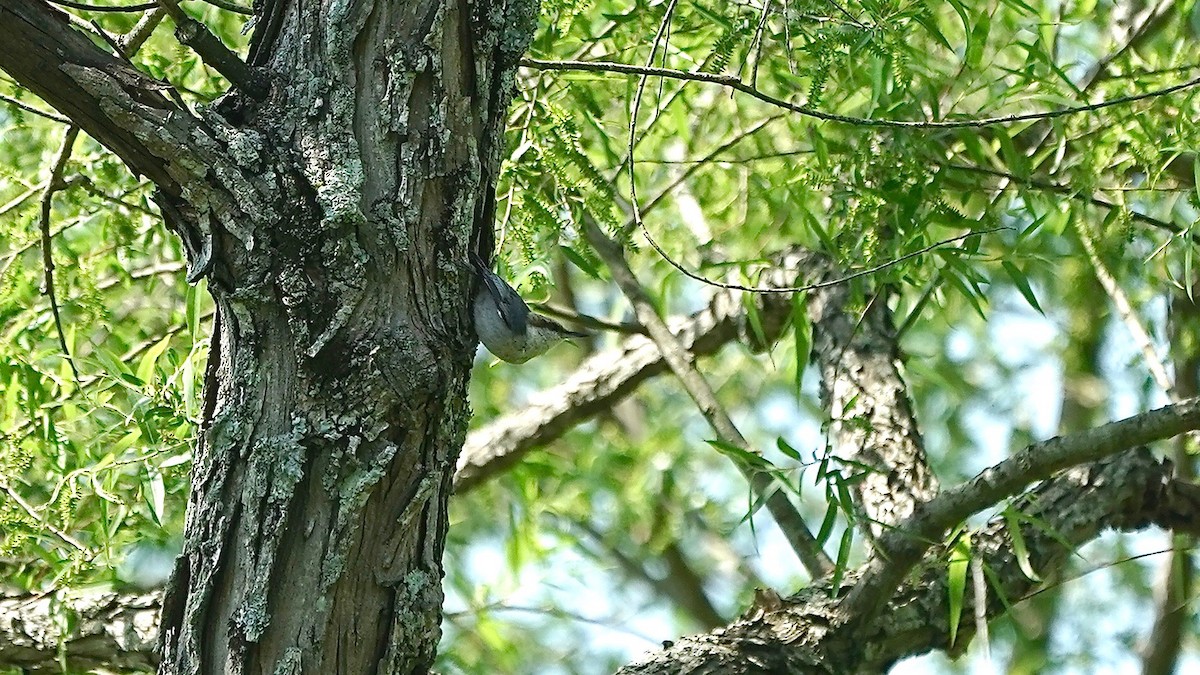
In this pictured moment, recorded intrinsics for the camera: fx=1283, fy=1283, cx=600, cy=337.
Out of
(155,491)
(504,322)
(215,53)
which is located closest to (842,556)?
(504,322)

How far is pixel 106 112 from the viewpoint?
50.7 inches

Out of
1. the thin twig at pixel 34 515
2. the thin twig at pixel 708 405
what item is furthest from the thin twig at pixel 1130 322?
the thin twig at pixel 34 515

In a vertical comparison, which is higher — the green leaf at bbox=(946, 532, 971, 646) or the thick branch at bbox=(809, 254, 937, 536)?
the thick branch at bbox=(809, 254, 937, 536)

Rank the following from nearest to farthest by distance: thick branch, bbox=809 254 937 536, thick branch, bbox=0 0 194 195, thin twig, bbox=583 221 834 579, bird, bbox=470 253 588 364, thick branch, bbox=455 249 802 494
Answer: thick branch, bbox=0 0 194 195 → bird, bbox=470 253 588 364 → thin twig, bbox=583 221 834 579 → thick branch, bbox=809 254 937 536 → thick branch, bbox=455 249 802 494

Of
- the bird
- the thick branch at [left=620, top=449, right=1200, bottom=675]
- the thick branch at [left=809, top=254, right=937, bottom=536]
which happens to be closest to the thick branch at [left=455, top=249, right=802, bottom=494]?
the thick branch at [left=809, top=254, right=937, bottom=536]

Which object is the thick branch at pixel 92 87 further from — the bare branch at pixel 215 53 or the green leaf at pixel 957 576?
the green leaf at pixel 957 576

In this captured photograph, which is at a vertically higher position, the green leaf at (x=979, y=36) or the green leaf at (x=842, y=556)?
the green leaf at (x=979, y=36)

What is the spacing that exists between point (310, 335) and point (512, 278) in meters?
0.69

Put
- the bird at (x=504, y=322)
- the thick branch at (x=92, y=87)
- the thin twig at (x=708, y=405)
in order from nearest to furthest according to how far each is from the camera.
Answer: the thick branch at (x=92, y=87) → the bird at (x=504, y=322) → the thin twig at (x=708, y=405)

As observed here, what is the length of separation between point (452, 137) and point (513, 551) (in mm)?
1829

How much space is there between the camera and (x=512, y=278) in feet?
6.59

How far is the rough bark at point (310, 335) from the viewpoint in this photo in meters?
1.32

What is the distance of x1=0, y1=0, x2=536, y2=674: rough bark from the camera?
1319mm

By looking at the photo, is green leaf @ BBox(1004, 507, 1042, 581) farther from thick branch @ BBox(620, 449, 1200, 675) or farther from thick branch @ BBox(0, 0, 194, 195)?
thick branch @ BBox(0, 0, 194, 195)
